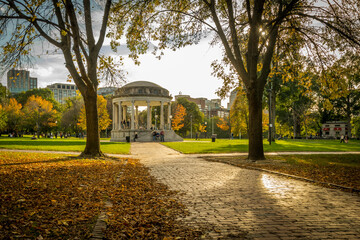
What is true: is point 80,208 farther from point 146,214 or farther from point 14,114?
point 14,114

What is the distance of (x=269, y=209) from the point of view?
482 cm

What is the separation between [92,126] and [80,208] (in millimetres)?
9595

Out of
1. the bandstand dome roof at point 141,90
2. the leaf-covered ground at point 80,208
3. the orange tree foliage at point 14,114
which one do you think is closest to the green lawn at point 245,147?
the leaf-covered ground at point 80,208

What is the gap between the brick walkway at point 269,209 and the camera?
374 cm

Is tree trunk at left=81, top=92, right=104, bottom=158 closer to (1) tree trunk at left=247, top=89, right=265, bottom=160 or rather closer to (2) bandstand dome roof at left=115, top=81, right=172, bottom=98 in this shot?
(1) tree trunk at left=247, top=89, right=265, bottom=160

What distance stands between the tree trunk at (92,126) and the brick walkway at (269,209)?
7.31 m

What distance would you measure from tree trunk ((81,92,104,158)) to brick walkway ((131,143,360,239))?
24.0 ft

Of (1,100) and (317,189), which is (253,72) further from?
(1,100)

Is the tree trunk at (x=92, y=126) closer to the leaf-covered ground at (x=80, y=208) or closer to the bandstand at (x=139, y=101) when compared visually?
the leaf-covered ground at (x=80, y=208)

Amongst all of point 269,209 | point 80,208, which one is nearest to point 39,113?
point 80,208

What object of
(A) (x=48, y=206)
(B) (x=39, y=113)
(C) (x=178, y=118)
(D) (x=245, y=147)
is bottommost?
(D) (x=245, y=147)

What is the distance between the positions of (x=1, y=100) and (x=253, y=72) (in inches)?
2308

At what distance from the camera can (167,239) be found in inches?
134

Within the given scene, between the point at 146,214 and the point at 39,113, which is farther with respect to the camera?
the point at 39,113
